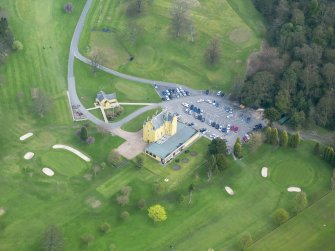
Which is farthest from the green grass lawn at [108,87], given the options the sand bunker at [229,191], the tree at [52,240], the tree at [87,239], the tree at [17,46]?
the tree at [52,240]

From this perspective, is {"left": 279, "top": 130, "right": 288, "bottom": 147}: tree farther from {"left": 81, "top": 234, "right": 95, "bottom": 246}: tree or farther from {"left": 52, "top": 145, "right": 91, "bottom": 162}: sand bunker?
{"left": 81, "top": 234, "right": 95, "bottom": 246}: tree

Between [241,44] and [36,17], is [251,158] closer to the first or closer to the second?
[241,44]

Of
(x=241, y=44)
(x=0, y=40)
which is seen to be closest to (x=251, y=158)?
(x=241, y=44)

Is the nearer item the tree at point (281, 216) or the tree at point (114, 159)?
the tree at point (281, 216)

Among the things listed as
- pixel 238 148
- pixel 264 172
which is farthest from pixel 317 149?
pixel 238 148

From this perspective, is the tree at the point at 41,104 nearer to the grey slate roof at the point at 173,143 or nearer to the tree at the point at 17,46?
the tree at the point at 17,46

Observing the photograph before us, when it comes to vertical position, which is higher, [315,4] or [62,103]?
[315,4]

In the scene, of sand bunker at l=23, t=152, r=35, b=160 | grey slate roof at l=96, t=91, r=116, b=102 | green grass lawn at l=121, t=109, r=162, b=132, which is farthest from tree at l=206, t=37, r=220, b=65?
sand bunker at l=23, t=152, r=35, b=160
